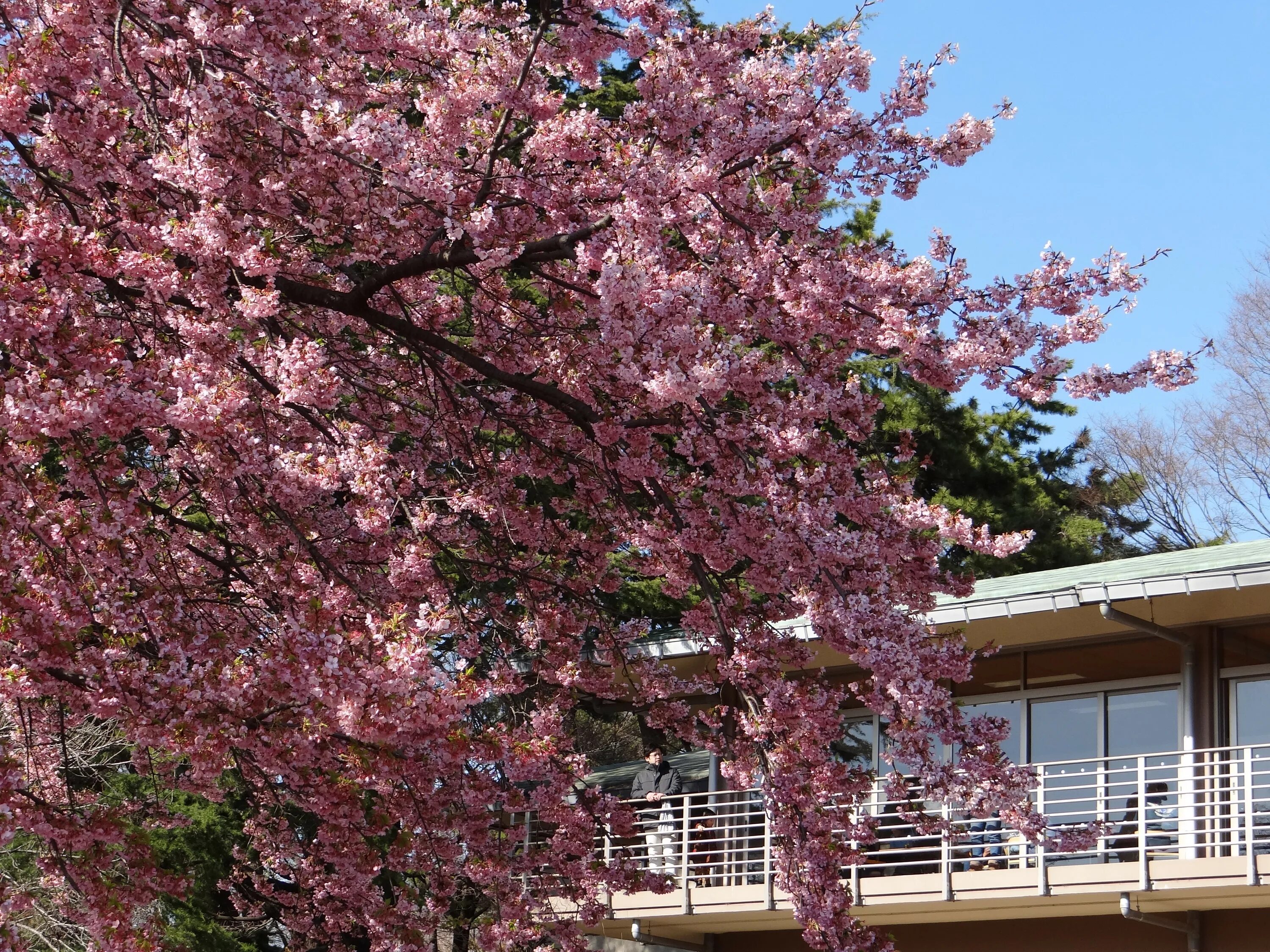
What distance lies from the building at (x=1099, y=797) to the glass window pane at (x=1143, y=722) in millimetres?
15

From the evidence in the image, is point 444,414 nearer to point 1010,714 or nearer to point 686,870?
point 686,870

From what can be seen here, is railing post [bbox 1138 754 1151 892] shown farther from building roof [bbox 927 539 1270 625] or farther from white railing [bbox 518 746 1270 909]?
building roof [bbox 927 539 1270 625]

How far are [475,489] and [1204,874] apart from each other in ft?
24.2

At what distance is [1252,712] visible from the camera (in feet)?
45.6

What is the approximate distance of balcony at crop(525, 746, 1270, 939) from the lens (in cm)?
1224

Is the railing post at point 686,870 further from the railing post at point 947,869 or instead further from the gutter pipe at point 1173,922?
the gutter pipe at point 1173,922

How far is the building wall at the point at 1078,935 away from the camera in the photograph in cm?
1273

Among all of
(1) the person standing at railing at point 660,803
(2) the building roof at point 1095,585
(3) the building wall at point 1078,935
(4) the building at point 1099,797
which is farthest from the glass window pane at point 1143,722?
(1) the person standing at railing at point 660,803

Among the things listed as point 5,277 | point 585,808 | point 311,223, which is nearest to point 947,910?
point 585,808

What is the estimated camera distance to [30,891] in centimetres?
1273

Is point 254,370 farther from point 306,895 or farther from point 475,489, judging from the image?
point 306,895

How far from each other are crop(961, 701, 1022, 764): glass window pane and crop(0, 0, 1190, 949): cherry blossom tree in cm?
641

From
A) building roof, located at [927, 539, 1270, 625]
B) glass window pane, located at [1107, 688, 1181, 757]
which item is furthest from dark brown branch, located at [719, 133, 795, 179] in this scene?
glass window pane, located at [1107, 688, 1181, 757]

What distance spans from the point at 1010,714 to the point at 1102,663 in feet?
3.87
